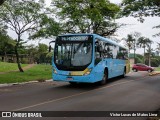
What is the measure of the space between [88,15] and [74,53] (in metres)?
17.7

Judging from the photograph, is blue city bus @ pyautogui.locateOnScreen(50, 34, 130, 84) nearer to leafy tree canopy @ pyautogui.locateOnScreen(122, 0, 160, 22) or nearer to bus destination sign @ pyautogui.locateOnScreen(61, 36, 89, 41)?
bus destination sign @ pyautogui.locateOnScreen(61, 36, 89, 41)

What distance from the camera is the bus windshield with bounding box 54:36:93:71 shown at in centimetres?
1780

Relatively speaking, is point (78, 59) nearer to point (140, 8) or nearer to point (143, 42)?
point (140, 8)

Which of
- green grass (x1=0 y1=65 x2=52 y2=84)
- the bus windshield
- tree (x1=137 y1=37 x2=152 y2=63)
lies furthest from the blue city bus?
tree (x1=137 y1=37 x2=152 y2=63)

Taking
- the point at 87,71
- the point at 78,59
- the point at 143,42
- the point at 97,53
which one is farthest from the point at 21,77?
the point at 143,42

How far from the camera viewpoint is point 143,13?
26.7m

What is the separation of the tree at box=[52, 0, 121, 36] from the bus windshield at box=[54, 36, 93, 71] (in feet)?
48.4

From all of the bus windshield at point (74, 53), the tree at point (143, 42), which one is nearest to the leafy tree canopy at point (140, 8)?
the bus windshield at point (74, 53)

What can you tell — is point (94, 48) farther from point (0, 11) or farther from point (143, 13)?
point (0, 11)

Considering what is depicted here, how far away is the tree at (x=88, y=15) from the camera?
34.8 meters

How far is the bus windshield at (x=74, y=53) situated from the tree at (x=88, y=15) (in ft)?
48.4

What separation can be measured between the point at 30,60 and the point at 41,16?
180 feet

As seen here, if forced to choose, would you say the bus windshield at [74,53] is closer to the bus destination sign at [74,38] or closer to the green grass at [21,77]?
the bus destination sign at [74,38]

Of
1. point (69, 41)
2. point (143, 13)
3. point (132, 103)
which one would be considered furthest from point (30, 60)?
point (132, 103)
